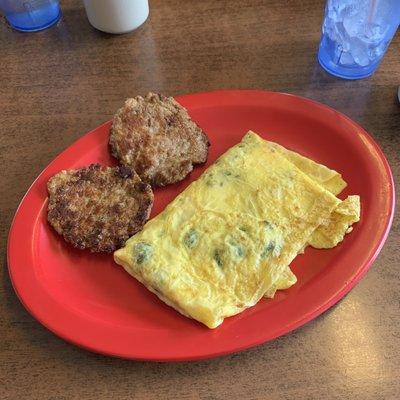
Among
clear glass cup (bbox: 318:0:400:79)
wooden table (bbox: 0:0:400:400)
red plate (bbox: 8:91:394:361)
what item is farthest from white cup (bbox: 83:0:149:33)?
clear glass cup (bbox: 318:0:400:79)

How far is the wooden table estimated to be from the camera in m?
0.96

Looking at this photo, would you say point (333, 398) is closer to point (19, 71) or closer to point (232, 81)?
point (232, 81)

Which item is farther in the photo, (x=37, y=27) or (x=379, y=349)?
(x=37, y=27)

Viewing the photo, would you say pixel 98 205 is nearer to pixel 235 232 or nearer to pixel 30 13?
pixel 235 232

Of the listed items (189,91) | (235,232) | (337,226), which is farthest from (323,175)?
(189,91)

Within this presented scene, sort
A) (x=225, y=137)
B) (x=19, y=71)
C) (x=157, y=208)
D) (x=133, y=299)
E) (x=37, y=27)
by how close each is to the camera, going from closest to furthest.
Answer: (x=133, y=299), (x=157, y=208), (x=225, y=137), (x=19, y=71), (x=37, y=27)

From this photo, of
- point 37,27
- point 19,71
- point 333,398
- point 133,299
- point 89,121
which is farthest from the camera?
point 37,27

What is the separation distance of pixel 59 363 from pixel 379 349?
656 millimetres

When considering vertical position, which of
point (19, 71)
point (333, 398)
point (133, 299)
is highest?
point (19, 71)

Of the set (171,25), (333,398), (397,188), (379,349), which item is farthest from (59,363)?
(171,25)

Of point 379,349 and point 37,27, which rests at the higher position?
point 37,27

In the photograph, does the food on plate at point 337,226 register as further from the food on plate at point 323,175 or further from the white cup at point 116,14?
the white cup at point 116,14

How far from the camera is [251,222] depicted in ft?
3.50

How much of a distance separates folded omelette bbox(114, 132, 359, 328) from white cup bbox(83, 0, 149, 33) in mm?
680
